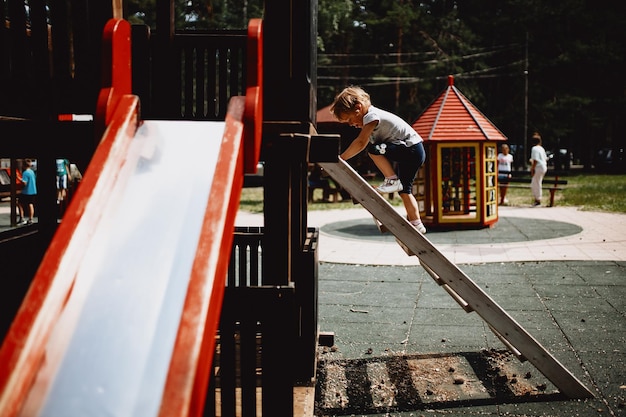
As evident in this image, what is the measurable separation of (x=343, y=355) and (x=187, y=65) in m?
2.68

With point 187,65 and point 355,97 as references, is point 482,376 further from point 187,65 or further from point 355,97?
point 187,65

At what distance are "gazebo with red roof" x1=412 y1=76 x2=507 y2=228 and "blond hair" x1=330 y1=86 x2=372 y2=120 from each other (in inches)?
295

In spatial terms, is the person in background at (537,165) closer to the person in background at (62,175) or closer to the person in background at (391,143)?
the person in background at (391,143)

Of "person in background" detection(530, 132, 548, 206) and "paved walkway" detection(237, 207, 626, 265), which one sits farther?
"person in background" detection(530, 132, 548, 206)

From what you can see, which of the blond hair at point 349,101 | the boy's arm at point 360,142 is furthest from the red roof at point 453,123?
the boy's arm at point 360,142

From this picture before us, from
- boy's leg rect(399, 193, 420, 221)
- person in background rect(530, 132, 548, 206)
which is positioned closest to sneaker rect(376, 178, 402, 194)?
boy's leg rect(399, 193, 420, 221)

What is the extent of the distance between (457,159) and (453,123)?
2.99 feet

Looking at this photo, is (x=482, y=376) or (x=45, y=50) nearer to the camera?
(x=45, y=50)

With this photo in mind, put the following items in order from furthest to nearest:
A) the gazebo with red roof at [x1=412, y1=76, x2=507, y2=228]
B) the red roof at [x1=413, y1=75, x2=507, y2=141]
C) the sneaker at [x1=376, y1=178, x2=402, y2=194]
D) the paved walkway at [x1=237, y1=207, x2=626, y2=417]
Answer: the gazebo with red roof at [x1=412, y1=76, x2=507, y2=228], the red roof at [x1=413, y1=75, x2=507, y2=141], the sneaker at [x1=376, y1=178, x2=402, y2=194], the paved walkway at [x1=237, y1=207, x2=626, y2=417]

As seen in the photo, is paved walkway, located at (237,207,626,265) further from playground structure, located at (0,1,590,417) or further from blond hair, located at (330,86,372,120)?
playground structure, located at (0,1,590,417)

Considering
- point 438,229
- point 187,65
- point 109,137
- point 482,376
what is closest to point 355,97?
point 187,65

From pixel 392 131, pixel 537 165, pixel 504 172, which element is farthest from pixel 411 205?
pixel 504 172

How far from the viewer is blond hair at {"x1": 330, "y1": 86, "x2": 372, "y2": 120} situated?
17.8 ft

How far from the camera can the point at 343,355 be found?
4988mm
